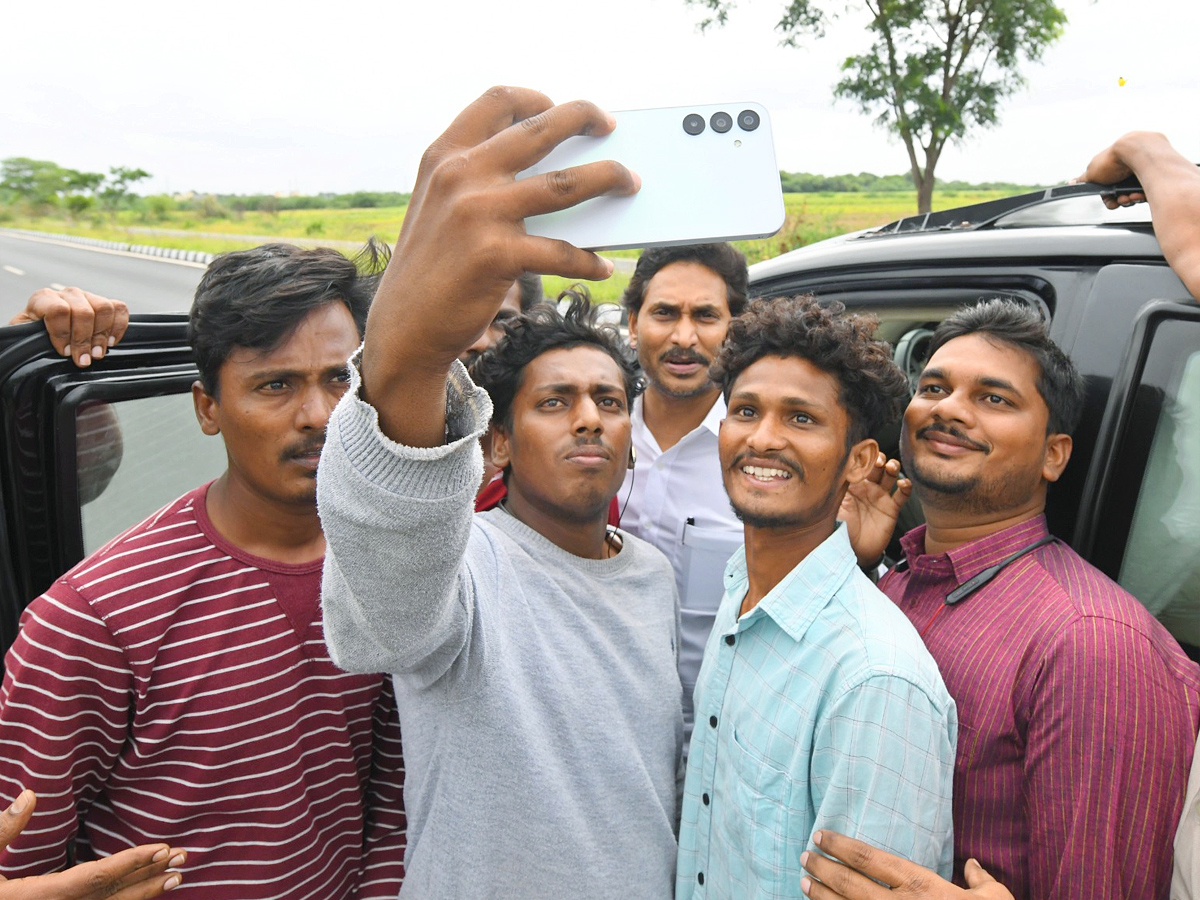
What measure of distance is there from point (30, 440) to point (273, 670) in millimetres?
646

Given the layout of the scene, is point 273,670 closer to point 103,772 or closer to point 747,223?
point 103,772

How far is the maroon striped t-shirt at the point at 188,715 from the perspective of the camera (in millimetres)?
1361

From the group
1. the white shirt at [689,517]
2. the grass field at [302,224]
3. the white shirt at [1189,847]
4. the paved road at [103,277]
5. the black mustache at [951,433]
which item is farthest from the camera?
the grass field at [302,224]

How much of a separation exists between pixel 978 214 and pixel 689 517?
4.32 feet

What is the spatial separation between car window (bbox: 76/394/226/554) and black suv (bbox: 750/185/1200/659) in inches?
75.2

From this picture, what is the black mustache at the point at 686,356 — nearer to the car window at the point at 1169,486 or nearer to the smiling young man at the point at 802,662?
the smiling young man at the point at 802,662

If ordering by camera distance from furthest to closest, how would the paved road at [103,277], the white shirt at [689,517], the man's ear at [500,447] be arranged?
1. the paved road at [103,277]
2. the white shirt at [689,517]
3. the man's ear at [500,447]

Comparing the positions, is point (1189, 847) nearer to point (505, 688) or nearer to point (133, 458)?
point (505, 688)

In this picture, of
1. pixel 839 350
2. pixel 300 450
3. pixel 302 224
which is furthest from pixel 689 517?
pixel 302 224

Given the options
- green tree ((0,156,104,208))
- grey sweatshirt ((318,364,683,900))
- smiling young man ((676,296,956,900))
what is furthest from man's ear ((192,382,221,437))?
green tree ((0,156,104,208))

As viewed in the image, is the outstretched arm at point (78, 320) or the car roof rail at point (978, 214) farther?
the car roof rail at point (978, 214)

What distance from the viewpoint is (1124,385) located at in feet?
5.42

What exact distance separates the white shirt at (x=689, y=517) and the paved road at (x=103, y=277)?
26.8 feet

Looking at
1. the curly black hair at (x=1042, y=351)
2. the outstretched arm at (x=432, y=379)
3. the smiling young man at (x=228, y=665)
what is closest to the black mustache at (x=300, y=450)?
→ the smiling young man at (x=228, y=665)
